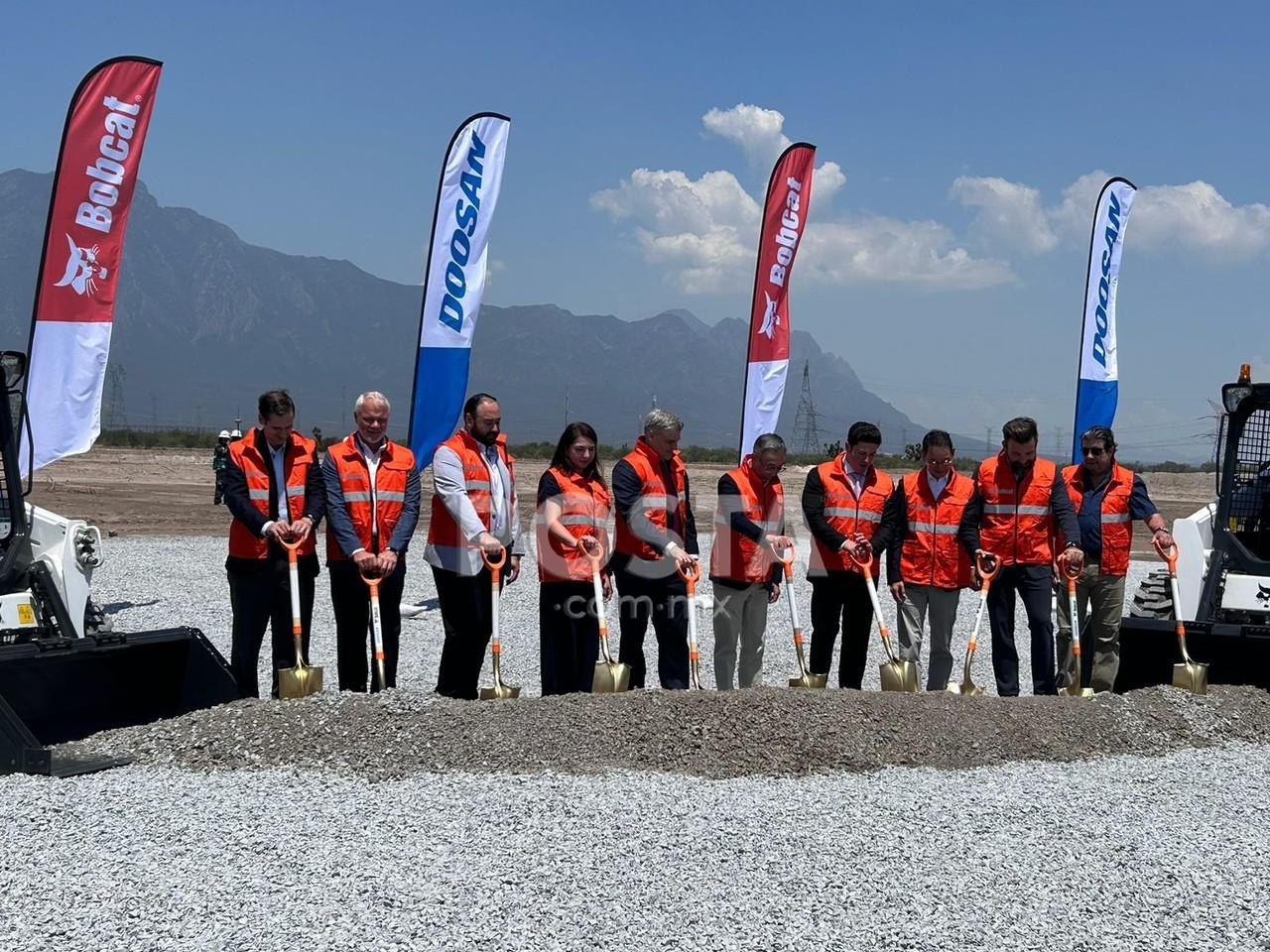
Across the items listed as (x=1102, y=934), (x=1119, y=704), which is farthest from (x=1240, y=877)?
(x=1119, y=704)

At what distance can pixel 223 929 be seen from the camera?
11.6 ft

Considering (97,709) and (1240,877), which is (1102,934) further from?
(97,709)

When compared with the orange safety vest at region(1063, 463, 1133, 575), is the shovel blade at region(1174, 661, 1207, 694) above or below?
below

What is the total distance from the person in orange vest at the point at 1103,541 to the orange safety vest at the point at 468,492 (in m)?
3.55

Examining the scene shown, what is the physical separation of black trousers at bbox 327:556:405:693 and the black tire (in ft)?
18.3

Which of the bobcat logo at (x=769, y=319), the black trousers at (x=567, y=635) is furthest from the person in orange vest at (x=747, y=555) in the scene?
the bobcat logo at (x=769, y=319)

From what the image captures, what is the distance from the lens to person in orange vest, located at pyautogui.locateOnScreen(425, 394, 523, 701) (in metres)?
6.63

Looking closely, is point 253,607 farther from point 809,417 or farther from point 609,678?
point 809,417

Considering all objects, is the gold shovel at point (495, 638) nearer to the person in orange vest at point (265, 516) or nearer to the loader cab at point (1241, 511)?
the person in orange vest at point (265, 516)

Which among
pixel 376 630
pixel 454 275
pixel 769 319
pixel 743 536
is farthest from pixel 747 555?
pixel 769 319

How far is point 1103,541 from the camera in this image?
24.5ft

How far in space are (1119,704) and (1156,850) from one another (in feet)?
6.89

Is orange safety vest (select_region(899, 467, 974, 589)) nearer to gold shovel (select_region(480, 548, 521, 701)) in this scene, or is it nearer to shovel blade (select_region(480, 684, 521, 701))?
gold shovel (select_region(480, 548, 521, 701))

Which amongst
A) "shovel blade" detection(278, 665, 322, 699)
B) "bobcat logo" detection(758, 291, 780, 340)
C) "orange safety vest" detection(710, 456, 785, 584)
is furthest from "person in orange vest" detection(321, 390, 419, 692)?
"bobcat logo" detection(758, 291, 780, 340)
